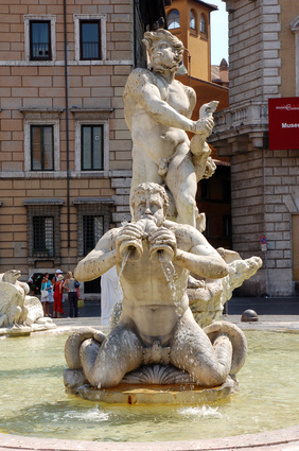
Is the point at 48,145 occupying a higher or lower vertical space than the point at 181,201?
higher

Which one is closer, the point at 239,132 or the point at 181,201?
the point at 181,201

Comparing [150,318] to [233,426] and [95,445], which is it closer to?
[233,426]

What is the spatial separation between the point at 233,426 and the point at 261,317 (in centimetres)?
893

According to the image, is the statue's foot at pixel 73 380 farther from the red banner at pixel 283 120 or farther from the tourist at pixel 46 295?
the red banner at pixel 283 120

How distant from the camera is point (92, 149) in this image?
30.0 meters

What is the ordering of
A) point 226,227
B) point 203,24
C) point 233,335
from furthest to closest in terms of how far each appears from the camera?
1. point 203,24
2. point 226,227
3. point 233,335

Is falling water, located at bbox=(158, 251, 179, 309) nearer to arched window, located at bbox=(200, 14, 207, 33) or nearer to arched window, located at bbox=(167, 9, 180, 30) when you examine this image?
arched window, located at bbox=(167, 9, 180, 30)

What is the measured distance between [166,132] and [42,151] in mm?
21629

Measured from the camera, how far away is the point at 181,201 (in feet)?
27.5

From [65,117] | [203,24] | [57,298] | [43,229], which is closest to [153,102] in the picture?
[57,298]

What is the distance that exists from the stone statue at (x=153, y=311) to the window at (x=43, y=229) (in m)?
23.6

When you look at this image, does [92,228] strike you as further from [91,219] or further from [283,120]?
[283,120]

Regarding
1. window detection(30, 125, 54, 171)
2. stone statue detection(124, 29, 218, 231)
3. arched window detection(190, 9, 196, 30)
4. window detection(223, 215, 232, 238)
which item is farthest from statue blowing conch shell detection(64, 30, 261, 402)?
arched window detection(190, 9, 196, 30)

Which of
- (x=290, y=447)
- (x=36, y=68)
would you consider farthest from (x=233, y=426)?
(x=36, y=68)
